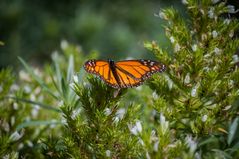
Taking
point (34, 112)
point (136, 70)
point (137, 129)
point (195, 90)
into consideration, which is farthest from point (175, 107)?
point (34, 112)

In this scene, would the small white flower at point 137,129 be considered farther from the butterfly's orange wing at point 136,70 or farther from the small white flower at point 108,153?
the butterfly's orange wing at point 136,70

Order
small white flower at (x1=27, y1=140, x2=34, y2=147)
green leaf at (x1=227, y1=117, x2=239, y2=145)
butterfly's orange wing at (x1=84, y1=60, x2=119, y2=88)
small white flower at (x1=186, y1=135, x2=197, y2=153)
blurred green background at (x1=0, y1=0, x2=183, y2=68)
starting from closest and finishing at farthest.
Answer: small white flower at (x1=186, y1=135, x2=197, y2=153)
butterfly's orange wing at (x1=84, y1=60, x2=119, y2=88)
green leaf at (x1=227, y1=117, x2=239, y2=145)
small white flower at (x1=27, y1=140, x2=34, y2=147)
blurred green background at (x1=0, y1=0, x2=183, y2=68)

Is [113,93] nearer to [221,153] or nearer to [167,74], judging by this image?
[167,74]

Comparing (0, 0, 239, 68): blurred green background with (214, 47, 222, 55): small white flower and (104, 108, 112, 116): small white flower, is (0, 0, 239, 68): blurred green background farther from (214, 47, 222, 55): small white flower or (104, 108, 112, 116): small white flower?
(104, 108, 112, 116): small white flower

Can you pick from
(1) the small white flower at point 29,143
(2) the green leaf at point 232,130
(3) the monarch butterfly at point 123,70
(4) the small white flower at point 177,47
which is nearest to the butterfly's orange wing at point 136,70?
(3) the monarch butterfly at point 123,70

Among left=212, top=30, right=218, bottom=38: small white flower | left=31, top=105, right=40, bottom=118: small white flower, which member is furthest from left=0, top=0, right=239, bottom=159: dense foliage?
left=31, top=105, right=40, bottom=118: small white flower

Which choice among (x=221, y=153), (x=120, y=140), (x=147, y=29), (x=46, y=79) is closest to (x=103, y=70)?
(x=120, y=140)

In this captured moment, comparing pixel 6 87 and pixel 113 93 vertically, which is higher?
pixel 6 87
